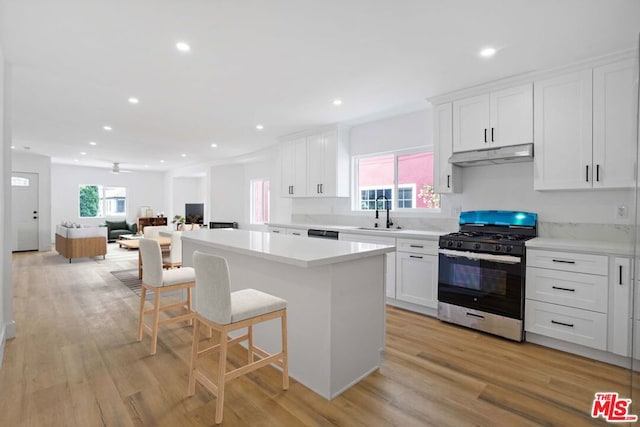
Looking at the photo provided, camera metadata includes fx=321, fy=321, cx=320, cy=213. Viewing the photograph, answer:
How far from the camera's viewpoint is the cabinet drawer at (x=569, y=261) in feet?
8.32

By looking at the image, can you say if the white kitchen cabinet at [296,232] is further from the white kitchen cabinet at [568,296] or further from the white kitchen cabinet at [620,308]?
the white kitchen cabinet at [620,308]

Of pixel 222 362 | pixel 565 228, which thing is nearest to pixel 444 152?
pixel 565 228

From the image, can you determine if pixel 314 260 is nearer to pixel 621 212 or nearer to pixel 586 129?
pixel 586 129

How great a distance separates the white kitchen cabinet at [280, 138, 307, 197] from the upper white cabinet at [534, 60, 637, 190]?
3417 mm

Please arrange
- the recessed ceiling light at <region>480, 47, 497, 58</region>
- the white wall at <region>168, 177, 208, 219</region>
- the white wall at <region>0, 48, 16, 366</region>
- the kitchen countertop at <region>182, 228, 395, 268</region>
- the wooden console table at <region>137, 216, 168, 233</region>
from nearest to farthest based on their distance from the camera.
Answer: the kitchen countertop at <region>182, 228, 395, 268</region> < the recessed ceiling light at <region>480, 47, 497, 58</region> < the white wall at <region>0, 48, 16, 366</region> < the wooden console table at <region>137, 216, 168, 233</region> < the white wall at <region>168, 177, 208, 219</region>

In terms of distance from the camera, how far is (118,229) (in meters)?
10.6

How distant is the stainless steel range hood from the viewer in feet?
10.1

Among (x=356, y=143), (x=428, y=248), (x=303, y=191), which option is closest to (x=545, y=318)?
(x=428, y=248)

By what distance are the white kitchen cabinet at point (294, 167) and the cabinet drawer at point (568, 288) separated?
3596mm

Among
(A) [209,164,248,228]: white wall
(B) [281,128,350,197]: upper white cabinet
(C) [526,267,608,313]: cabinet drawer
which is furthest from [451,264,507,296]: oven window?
(A) [209,164,248,228]: white wall

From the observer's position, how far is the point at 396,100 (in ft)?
12.8

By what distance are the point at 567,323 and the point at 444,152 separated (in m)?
2.03

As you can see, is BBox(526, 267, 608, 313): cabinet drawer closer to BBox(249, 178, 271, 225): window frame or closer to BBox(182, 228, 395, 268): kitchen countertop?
BBox(182, 228, 395, 268): kitchen countertop

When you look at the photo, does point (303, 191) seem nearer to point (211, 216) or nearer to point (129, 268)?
point (129, 268)
